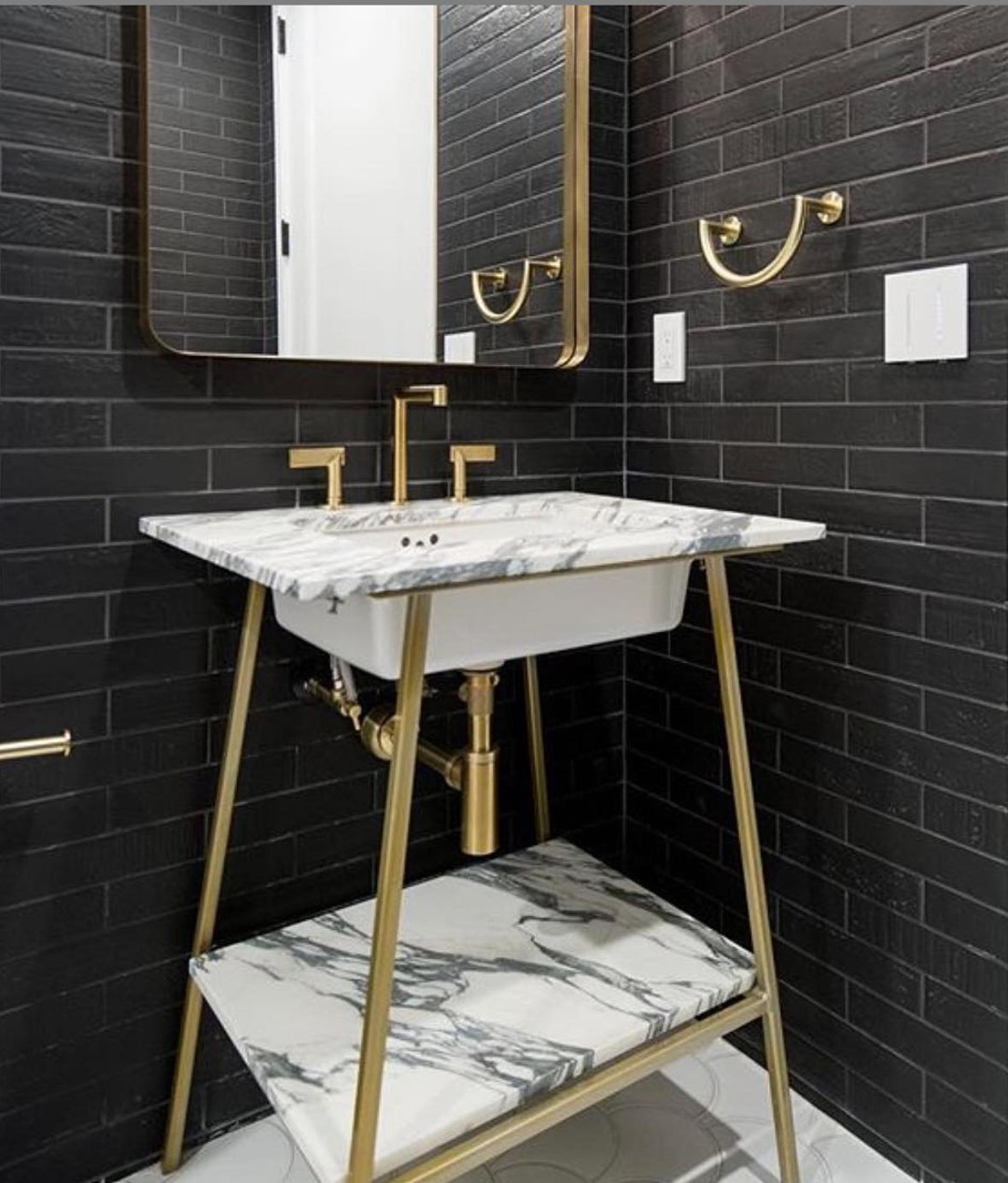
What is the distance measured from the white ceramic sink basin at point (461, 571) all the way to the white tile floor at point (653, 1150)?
0.81 metres

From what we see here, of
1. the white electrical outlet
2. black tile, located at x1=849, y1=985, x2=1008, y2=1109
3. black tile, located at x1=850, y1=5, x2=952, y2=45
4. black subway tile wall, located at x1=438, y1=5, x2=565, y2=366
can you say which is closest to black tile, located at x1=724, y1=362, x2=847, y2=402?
the white electrical outlet

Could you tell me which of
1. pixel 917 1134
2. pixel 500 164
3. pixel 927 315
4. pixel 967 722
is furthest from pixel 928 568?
pixel 500 164

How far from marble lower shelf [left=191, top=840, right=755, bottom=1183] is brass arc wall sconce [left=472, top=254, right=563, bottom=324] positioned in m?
0.93

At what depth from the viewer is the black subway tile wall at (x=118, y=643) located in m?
1.31

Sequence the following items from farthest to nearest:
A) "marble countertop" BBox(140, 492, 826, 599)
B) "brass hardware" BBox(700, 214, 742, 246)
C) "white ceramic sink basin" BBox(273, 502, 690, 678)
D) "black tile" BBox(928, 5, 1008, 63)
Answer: "brass hardware" BBox(700, 214, 742, 246)
"black tile" BBox(928, 5, 1008, 63)
"white ceramic sink basin" BBox(273, 502, 690, 678)
"marble countertop" BBox(140, 492, 826, 599)

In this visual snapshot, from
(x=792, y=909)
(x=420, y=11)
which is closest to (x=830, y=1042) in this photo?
(x=792, y=909)

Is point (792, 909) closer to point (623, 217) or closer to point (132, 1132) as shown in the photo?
point (132, 1132)

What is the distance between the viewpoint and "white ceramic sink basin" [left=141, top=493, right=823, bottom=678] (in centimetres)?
99

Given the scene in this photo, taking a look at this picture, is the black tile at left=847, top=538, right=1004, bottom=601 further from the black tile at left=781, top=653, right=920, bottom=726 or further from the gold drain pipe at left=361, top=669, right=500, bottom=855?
the gold drain pipe at left=361, top=669, right=500, bottom=855

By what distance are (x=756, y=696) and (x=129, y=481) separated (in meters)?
1.01

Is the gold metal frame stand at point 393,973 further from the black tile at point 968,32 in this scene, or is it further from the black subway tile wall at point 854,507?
the black tile at point 968,32

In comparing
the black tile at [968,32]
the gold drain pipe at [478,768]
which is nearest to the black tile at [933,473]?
the black tile at [968,32]

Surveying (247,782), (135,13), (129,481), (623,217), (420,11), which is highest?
(420,11)

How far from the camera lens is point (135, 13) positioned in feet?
4.39
